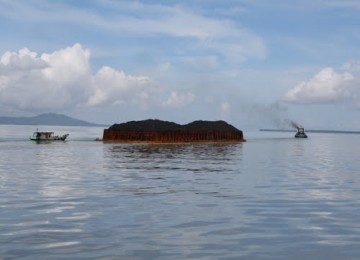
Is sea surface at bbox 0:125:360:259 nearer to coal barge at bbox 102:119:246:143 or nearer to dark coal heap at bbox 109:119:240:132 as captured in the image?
coal barge at bbox 102:119:246:143

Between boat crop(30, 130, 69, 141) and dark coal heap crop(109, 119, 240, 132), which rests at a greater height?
dark coal heap crop(109, 119, 240, 132)

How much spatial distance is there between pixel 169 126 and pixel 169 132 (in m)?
11.1

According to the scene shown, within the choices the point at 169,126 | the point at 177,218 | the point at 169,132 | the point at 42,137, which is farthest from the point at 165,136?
the point at 177,218

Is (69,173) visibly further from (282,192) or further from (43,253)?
(43,253)

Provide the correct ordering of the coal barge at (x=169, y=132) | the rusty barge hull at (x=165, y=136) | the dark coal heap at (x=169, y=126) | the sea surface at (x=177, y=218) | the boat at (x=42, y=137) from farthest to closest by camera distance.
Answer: the dark coal heap at (x=169, y=126), the coal barge at (x=169, y=132), the rusty barge hull at (x=165, y=136), the boat at (x=42, y=137), the sea surface at (x=177, y=218)

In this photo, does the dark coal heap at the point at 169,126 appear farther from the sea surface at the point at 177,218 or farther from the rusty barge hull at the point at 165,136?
the sea surface at the point at 177,218

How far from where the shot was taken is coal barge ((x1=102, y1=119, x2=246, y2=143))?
127 metres

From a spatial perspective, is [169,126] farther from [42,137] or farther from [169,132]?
[42,137]

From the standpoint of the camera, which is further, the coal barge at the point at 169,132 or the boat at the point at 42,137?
the coal barge at the point at 169,132

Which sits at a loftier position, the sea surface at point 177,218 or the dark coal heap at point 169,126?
the dark coal heap at point 169,126

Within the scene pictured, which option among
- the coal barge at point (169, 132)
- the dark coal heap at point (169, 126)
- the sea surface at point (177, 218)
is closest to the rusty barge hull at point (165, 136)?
the coal barge at point (169, 132)

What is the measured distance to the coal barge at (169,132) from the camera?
127438mm

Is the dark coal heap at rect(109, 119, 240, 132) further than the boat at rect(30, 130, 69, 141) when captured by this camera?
Yes

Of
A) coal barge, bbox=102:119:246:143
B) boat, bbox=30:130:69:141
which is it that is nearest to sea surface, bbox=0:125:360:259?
boat, bbox=30:130:69:141
